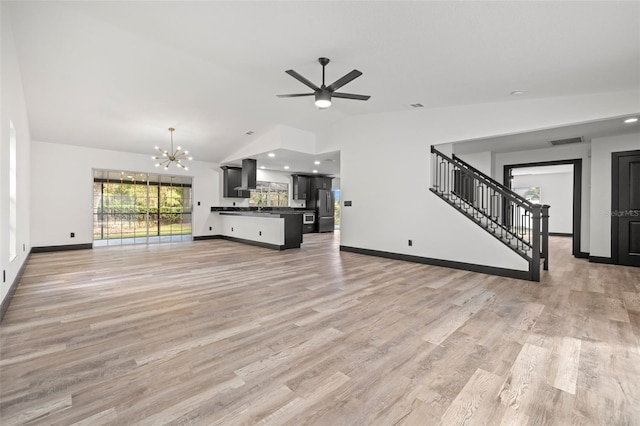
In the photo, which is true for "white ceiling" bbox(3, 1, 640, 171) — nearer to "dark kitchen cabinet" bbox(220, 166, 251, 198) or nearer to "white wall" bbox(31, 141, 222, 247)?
"white wall" bbox(31, 141, 222, 247)

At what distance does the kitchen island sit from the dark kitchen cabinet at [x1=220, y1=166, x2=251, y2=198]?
0.72 meters

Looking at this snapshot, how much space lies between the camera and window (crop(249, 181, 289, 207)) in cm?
1084

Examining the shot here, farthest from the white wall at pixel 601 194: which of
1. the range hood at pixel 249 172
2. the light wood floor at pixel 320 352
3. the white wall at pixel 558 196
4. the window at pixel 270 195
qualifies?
the window at pixel 270 195

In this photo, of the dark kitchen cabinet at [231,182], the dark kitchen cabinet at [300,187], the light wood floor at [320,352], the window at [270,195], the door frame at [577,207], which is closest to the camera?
the light wood floor at [320,352]

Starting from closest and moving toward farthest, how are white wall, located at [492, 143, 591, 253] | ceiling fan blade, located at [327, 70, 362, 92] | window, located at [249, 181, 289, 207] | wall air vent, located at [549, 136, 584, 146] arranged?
ceiling fan blade, located at [327, 70, 362, 92] → wall air vent, located at [549, 136, 584, 146] → white wall, located at [492, 143, 591, 253] → window, located at [249, 181, 289, 207]

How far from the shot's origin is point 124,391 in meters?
1.73

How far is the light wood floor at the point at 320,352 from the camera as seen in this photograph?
1.58m

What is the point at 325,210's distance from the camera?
1161cm

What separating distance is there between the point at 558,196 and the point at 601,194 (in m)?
6.55

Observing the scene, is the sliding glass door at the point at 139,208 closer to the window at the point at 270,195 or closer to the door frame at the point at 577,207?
the window at the point at 270,195

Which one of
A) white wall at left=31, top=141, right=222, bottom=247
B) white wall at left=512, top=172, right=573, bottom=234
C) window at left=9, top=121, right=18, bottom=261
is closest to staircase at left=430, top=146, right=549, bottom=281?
white wall at left=512, top=172, right=573, bottom=234

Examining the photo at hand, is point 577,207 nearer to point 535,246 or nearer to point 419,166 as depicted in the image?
point 535,246

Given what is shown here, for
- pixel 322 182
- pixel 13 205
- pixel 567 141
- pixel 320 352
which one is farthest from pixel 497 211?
pixel 13 205

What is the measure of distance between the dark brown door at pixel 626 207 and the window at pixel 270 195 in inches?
363
